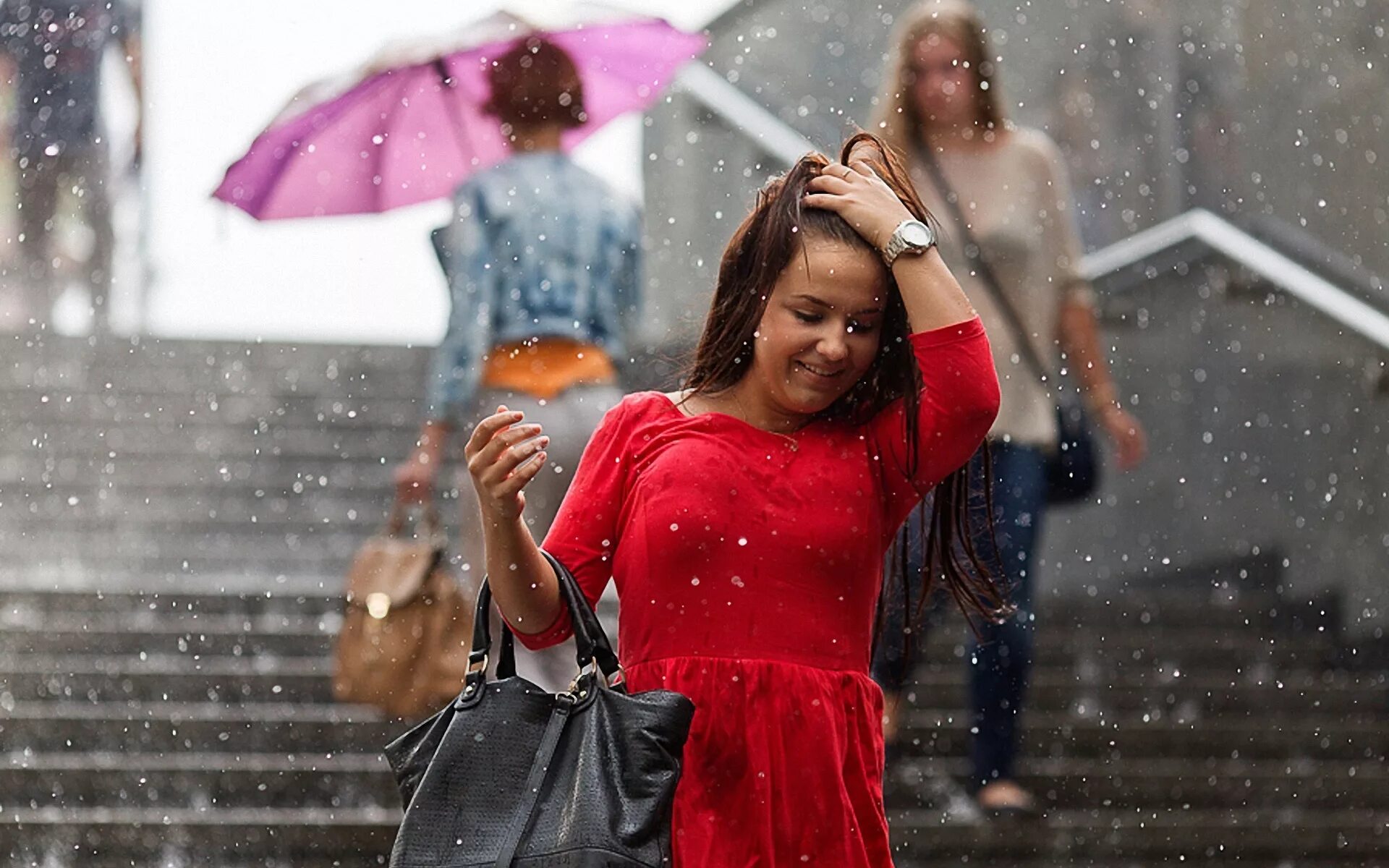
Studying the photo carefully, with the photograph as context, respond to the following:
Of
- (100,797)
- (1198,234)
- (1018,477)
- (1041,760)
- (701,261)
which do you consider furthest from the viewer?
(701,261)

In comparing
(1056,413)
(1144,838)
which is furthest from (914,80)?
(1144,838)

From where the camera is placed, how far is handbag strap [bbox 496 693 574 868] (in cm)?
253

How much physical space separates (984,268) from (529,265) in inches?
51.2

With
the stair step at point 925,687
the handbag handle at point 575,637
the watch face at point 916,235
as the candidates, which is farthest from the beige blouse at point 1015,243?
Result: the handbag handle at point 575,637

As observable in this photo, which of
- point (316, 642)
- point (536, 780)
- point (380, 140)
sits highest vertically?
point (380, 140)

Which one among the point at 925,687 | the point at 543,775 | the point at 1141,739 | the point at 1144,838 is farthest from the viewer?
the point at 925,687

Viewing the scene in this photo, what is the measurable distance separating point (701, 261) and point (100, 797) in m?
6.17

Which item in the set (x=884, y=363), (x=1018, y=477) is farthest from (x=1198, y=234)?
(x=884, y=363)

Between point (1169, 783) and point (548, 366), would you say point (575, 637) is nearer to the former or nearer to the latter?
point (548, 366)

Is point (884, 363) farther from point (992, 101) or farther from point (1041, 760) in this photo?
point (1041, 760)

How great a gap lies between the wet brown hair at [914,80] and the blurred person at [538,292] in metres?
0.84

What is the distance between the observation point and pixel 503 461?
2656mm

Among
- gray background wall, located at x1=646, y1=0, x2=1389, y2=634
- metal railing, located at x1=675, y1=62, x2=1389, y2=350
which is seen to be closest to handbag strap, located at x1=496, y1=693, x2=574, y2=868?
metal railing, located at x1=675, y1=62, x2=1389, y2=350

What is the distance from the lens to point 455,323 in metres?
5.01
